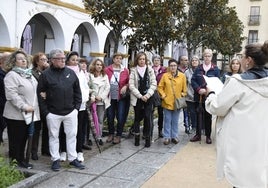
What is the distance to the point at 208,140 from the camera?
26.3 ft

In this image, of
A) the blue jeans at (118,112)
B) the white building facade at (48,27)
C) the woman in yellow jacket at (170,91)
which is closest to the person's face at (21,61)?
the blue jeans at (118,112)

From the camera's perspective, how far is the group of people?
11.3 feet

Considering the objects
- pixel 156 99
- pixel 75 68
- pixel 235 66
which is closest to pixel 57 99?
pixel 75 68

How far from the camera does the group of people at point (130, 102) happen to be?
3.45 m

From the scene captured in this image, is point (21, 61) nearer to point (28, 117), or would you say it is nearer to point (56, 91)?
point (56, 91)

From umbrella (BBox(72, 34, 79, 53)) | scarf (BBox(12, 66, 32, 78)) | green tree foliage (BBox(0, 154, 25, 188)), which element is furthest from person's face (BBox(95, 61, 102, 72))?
umbrella (BBox(72, 34, 79, 53))

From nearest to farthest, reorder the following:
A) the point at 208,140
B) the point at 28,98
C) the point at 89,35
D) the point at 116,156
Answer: the point at 28,98
the point at 116,156
the point at 208,140
the point at 89,35

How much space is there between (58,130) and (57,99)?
0.49 m

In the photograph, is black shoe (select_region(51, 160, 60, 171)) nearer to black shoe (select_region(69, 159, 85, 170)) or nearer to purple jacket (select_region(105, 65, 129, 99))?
black shoe (select_region(69, 159, 85, 170))

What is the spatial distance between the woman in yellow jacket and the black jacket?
2.61 metres

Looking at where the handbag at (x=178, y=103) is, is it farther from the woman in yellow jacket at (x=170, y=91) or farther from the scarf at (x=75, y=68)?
the scarf at (x=75, y=68)

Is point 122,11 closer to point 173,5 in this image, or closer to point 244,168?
point 173,5

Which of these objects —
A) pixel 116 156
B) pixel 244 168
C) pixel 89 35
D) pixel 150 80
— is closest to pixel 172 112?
pixel 150 80

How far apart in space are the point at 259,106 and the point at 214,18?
12856 millimetres
